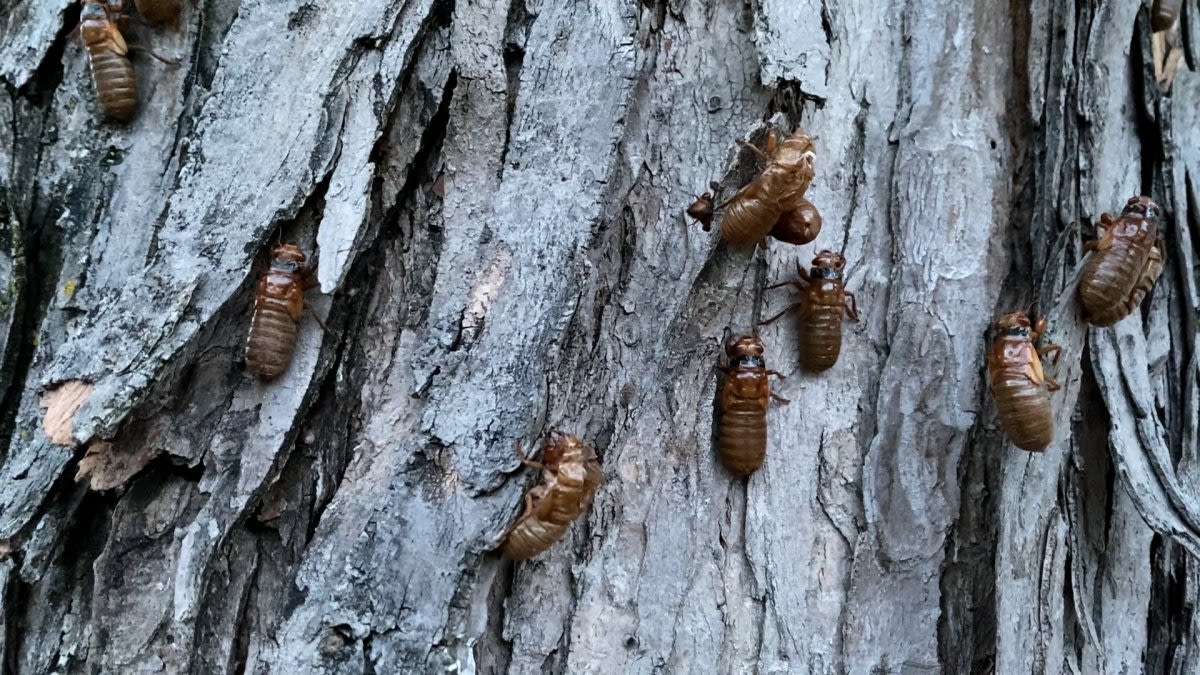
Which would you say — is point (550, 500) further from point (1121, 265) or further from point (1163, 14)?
point (1163, 14)

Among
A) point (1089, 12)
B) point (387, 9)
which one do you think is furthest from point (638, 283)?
point (1089, 12)

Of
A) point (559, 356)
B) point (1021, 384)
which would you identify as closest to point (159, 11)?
point (559, 356)

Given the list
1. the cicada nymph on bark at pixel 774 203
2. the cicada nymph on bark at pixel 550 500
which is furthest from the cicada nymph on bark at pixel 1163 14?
the cicada nymph on bark at pixel 550 500

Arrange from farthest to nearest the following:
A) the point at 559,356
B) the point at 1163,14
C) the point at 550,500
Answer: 1. the point at 1163,14
2. the point at 559,356
3. the point at 550,500

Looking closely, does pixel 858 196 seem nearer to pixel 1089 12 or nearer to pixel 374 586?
pixel 1089 12

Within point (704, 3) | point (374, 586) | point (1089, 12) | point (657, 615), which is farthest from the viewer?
point (1089, 12)

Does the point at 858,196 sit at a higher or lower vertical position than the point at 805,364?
higher
